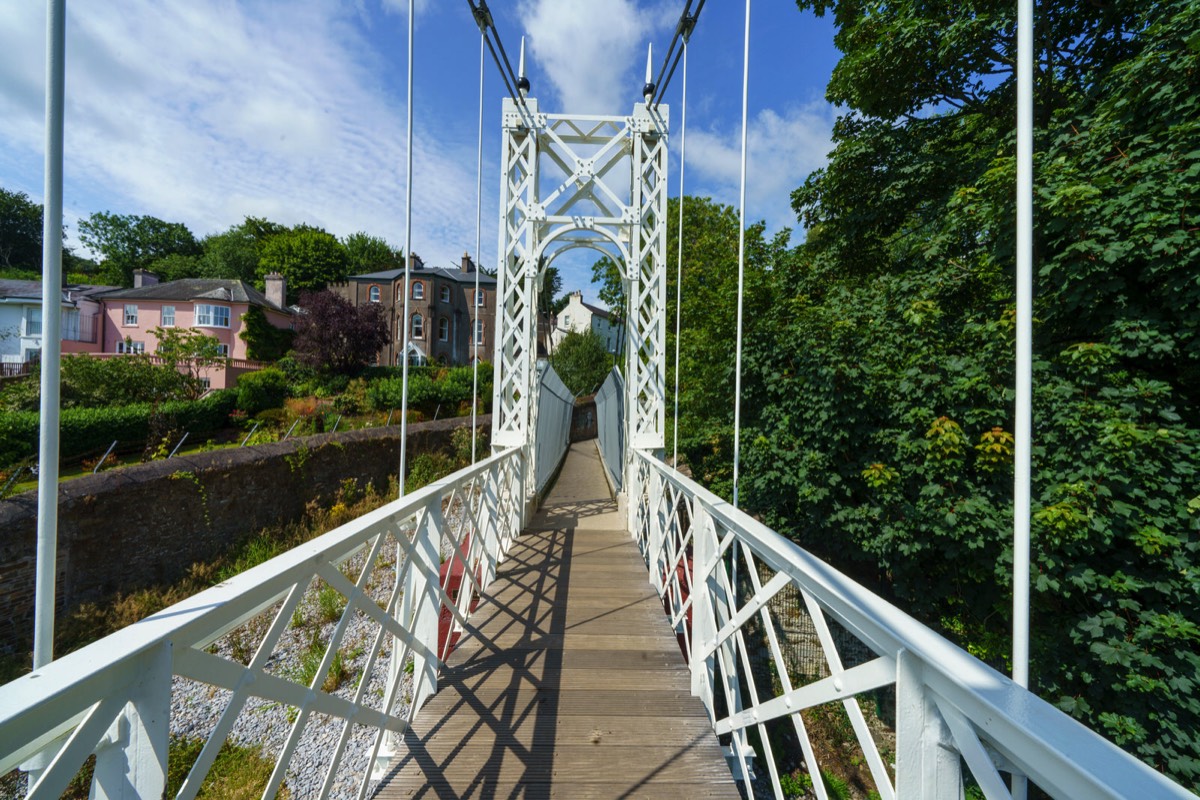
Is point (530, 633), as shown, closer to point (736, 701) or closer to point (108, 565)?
point (736, 701)

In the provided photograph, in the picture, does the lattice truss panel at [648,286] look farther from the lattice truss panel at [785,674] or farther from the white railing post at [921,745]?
the white railing post at [921,745]

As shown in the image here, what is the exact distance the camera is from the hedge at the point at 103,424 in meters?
8.68

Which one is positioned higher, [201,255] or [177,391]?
[201,255]

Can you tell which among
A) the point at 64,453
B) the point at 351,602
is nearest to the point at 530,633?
the point at 351,602

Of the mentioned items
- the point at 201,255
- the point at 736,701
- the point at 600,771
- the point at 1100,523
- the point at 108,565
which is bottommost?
the point at 108,565

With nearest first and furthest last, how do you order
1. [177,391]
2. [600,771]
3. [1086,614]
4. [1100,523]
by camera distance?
[600,771] → [1100,523] → [1086,614] → [177,391]

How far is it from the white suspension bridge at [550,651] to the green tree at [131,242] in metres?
47.7

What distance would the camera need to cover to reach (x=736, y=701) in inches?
88.2

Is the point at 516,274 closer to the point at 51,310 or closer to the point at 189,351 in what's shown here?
the point at 51,310

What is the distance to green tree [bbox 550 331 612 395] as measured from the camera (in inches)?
981

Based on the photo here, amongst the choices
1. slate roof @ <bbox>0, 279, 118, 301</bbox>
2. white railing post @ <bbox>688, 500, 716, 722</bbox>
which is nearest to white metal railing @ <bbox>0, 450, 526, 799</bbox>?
white railing post @ <bbox>688, 500, 716, 722</bbox>

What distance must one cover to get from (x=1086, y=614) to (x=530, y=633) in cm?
473

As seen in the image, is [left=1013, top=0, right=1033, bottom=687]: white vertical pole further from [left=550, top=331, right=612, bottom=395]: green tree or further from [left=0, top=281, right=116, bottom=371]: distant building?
[left=0, top=281, right=116, bottom=371]: distant building

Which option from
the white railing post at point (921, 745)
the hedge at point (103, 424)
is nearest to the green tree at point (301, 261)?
the hedge at point (103, 424)
